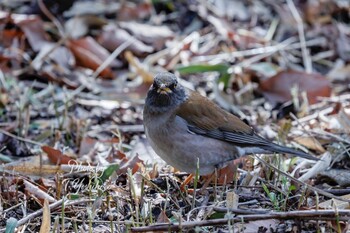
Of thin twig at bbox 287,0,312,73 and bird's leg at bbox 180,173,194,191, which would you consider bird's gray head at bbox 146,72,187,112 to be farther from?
thin twig at bbox 287,0,312,73

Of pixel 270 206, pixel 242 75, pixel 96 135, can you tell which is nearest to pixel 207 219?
pixel 270 206

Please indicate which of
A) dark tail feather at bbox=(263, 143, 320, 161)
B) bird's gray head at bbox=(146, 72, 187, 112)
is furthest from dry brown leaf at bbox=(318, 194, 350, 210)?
bird's gray head at bbox=(146, 72, 187, 112)

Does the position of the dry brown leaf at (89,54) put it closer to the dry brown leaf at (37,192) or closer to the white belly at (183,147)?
the white belly at (183,147)

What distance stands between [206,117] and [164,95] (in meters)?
0.37

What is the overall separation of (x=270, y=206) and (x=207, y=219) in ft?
1.64

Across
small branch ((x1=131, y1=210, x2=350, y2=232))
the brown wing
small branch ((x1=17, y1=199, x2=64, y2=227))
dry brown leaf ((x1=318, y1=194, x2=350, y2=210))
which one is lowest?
small branch ((x1=17, y1=199, x2=64, y2=227))

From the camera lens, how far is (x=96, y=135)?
6.57 meters

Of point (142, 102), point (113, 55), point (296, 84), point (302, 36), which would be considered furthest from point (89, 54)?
point (302, 36)

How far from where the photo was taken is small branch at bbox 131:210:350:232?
3925mm

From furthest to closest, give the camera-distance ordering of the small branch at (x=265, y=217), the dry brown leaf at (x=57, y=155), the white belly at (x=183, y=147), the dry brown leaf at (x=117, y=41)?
the dry brown leaf at (x=117, y=41) → the dry brown leaf at (x=57, y=155) → the white belly at (x=183, y=147) → the small branch at (x=265, y=217)

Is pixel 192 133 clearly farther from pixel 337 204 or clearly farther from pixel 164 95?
pixel 337 204

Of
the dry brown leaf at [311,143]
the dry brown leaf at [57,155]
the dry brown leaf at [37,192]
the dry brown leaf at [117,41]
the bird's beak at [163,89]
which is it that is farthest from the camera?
the dry brown leaf at [117,41]

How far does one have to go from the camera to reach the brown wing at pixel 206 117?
5336 millimetres

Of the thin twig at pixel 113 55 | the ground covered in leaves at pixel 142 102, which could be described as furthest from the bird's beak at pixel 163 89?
the thin twig at pixel 113 55
